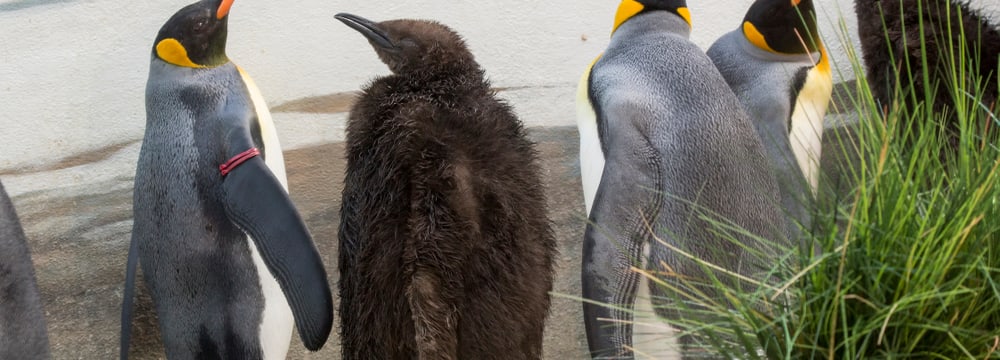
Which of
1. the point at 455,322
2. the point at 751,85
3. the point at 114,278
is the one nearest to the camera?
the point at 455,322

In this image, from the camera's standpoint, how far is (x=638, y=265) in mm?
1397

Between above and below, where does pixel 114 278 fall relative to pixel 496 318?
below

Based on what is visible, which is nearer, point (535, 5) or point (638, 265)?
point (638, 265)

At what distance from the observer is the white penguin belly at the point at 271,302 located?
5.47 feet

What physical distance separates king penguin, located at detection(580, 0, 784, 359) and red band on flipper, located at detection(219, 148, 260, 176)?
1.82ft

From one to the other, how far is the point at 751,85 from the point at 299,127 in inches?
35.4

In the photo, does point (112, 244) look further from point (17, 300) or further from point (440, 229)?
point (440, 229)

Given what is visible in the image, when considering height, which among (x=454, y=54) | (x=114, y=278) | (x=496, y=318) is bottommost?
(x=114, y=278)

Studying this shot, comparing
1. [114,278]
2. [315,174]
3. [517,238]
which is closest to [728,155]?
[517,238]

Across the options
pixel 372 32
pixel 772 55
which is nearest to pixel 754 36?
pixel 772 55

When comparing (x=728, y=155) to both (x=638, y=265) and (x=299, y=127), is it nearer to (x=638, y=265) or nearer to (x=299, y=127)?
(x=638, y=265)

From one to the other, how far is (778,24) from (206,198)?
106 centimetres

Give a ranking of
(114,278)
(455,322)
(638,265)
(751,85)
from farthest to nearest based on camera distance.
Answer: (114,278), (751,85), (638,265), (455,322)

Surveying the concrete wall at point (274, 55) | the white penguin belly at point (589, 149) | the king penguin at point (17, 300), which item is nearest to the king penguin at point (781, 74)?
the concrete wall at point (274, 55)
